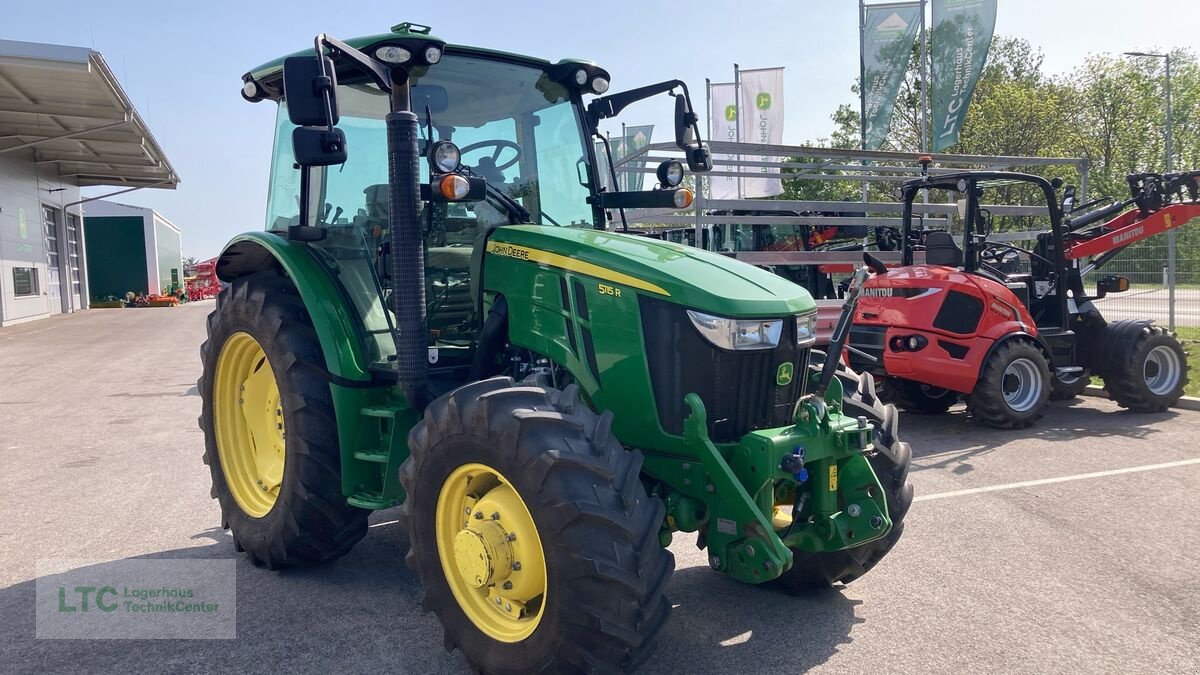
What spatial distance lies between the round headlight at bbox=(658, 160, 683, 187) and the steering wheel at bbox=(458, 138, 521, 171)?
0.72 m

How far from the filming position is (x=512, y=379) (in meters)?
3.30

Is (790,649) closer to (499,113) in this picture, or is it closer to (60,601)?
(499,113)

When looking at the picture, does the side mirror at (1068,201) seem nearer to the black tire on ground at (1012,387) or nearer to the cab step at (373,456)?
the black tire on ground at (1012,387)

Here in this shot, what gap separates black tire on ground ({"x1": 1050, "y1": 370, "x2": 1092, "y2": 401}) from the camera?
8305mm

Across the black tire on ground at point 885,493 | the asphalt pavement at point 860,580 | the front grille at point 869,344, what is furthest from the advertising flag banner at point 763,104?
the black tire on ground at point 885,493

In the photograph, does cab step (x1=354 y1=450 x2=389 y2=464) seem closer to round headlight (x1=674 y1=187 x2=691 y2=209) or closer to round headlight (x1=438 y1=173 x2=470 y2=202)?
round headlight (x1=438 y1=173 x2=470 y2=202)

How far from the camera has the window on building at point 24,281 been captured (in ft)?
77.1

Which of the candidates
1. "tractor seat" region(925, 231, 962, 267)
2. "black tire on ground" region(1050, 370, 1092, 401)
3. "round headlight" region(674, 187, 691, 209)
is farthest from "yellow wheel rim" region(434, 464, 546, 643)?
"black tire on ground" region(1050, 370, 1092, 401)

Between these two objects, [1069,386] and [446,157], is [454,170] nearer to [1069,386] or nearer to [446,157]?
[446,157]

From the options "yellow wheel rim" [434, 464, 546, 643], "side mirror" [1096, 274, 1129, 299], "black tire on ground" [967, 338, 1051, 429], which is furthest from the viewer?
"side mirror" [1096, 274, 1129, 299]

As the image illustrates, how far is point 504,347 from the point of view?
377cm

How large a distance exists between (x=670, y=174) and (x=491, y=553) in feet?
7.27

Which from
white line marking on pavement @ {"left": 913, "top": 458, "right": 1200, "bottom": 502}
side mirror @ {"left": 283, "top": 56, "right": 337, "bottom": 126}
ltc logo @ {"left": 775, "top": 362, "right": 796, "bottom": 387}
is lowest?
white line marking on pavement @ {"left": 913, "top": 458, "right": 1200, "bottom": 502}

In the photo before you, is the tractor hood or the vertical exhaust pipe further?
the vertical exhaust pipe
